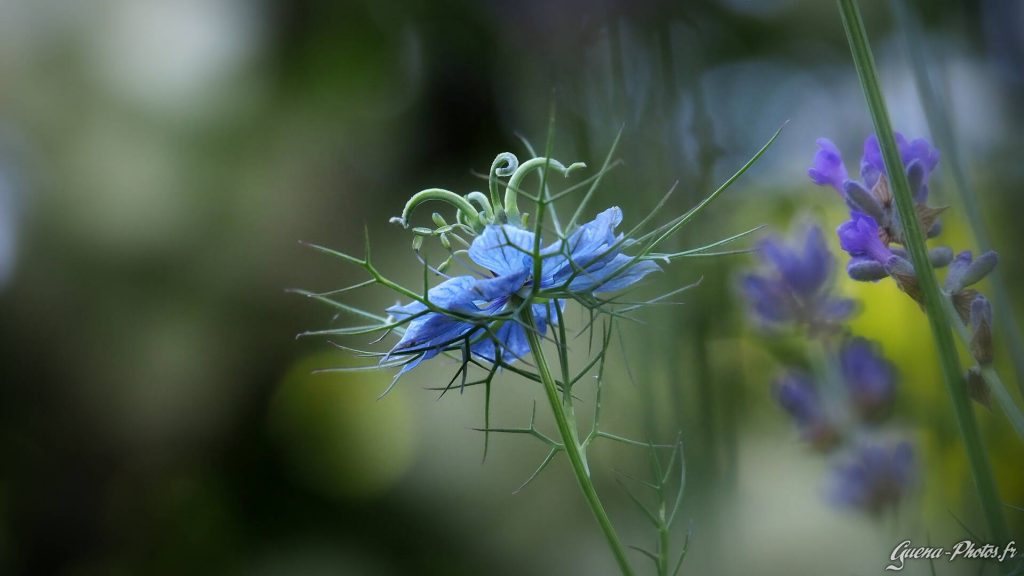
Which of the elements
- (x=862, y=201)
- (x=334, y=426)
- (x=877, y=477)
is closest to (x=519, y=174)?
(x=862, y=201)

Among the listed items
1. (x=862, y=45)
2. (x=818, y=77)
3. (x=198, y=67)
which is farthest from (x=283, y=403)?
(x=862, y=45)

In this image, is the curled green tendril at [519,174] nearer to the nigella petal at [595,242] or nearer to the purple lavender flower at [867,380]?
the nigella petal at [595,242]

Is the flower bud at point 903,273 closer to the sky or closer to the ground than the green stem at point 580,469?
closer to the sky

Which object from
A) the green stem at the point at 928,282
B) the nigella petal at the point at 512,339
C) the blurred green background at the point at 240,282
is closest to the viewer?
the green stem at the point at 928,282

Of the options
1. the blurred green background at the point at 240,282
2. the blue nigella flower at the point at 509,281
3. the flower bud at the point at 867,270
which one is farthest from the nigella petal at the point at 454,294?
the blurred green background at the point at 240,282

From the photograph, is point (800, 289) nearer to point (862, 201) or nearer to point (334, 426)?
point (862, 201)

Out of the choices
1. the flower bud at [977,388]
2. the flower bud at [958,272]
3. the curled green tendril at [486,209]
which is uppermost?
the curled green tendril at [486,209]

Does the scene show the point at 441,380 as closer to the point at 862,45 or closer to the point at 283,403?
the point at 283,403
